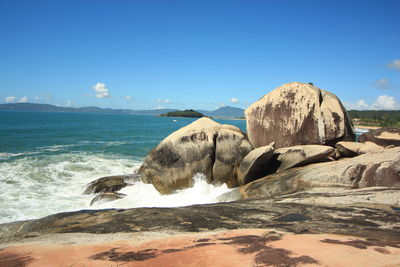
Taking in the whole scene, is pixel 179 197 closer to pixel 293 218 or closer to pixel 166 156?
pixel 166 156

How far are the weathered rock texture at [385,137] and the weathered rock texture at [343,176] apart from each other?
3.36 metres

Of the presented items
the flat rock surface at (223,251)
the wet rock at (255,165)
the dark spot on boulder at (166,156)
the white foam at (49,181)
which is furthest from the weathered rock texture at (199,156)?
the flat rock surface at (223,251)

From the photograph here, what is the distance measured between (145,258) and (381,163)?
892cm

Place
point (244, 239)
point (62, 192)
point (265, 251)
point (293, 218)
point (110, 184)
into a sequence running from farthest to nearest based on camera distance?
point (62, 192) → point (110, 184) → point (293, 218) → point (244, 239) → point (265, 251)

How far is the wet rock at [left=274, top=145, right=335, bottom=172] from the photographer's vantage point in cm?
1293

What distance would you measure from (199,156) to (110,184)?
18.3 feet

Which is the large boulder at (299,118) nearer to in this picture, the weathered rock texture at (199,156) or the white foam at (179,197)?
the weathered rock texture at (199,156)

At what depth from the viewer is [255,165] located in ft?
44.3

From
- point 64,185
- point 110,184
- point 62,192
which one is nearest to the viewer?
point 110,184

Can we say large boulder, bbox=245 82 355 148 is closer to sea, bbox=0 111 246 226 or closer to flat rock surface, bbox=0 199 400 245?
sea, bbox=0 111 246 226

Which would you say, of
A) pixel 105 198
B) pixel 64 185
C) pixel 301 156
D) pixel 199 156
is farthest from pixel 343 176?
pixel 64 185

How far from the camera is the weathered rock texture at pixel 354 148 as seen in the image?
1303 centimetres

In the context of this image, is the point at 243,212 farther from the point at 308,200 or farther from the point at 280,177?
the point at 280,177

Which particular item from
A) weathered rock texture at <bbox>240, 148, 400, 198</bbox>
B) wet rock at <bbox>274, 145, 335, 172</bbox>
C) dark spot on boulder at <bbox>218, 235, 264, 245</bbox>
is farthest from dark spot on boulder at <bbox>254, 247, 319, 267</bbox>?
wet rock at <bbox>274, 145, 335, 172</bbox>
